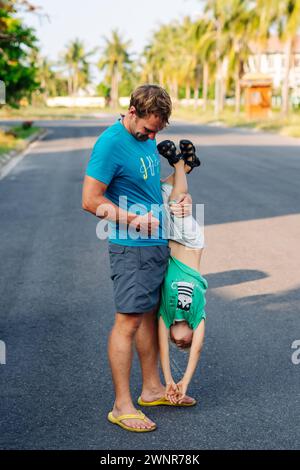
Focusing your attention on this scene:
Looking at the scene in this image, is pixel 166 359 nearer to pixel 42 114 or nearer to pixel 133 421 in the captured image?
pixel 133 421

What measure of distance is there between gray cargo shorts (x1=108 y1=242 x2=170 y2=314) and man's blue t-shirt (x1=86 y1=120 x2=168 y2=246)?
0.14ft

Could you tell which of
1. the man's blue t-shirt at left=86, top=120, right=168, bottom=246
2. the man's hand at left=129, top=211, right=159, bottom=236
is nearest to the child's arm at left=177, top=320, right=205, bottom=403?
the man's blue t-shirt at left=86, top=120, right=168, bottom=246

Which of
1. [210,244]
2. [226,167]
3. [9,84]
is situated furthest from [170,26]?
[210,244]

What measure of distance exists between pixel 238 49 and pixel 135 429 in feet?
232

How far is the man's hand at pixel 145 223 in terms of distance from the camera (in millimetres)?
4121

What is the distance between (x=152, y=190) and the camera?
425cm

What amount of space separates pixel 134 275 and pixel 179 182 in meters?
0.55

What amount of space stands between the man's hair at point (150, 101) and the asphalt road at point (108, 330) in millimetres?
1616

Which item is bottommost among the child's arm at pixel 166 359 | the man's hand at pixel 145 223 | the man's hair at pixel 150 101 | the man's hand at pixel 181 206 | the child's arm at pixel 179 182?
the child's arm at pixel 166 359

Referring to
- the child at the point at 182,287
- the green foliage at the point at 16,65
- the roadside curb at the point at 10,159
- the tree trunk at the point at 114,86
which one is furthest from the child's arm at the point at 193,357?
the tree trunk at the point at 114,86

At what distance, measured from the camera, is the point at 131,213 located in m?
4.14

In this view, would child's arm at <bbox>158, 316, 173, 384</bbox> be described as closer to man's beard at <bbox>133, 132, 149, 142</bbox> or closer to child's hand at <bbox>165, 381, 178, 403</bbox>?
child's hand at <bbox>165, 381, 178, 403</bbox>

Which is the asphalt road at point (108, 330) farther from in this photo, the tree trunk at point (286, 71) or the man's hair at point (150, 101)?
the tree trunk at point (286, 71)

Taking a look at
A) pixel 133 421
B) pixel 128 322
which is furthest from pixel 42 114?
pixel 133 421
